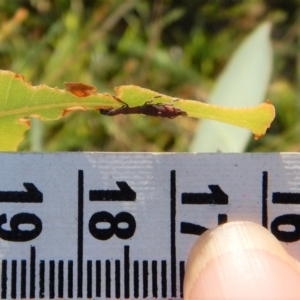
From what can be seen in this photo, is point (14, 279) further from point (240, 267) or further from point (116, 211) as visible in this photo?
point (240, 267)

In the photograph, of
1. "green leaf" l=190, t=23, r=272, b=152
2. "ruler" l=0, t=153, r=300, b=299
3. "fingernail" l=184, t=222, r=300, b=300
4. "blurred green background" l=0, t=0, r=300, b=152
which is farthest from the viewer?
"blurred green background" l=0, t=0, r=300, b=152

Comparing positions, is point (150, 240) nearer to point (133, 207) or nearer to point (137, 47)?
point (133, 207)

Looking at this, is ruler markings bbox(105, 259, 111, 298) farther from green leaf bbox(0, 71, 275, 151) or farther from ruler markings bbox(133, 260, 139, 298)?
green leaf bbox(0, 71, 275, 151)

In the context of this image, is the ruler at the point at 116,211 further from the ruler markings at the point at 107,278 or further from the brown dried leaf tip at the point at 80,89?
the brown dried leaf tip at the point at 80,89

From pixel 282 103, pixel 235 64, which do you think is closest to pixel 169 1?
pixel 235 64

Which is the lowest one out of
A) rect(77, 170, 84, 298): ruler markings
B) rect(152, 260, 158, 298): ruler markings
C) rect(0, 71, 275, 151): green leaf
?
rect(152, 260, 158, 298): ruler markings

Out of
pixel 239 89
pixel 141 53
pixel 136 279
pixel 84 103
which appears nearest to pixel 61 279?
pixel 136 279

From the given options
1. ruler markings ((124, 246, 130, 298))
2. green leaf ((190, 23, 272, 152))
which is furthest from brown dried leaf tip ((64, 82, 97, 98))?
green leaf ((190, 23, 272, 152))
